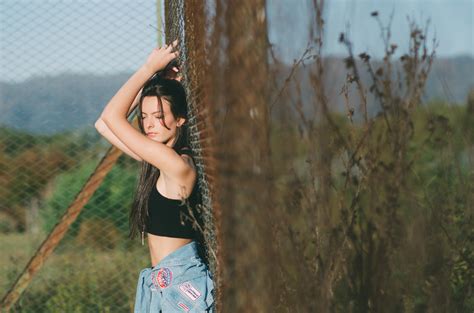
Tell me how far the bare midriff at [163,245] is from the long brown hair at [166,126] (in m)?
0.10

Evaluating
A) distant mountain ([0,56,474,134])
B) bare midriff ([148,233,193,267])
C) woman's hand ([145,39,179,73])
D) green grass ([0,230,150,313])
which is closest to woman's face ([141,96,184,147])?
woman's hand ([145,39,179,73])

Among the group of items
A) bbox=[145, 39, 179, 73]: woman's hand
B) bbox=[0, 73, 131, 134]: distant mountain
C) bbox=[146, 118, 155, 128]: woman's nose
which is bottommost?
bbox=[0, 73, 131, 134]: distant mountain

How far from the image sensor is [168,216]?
11.6ft

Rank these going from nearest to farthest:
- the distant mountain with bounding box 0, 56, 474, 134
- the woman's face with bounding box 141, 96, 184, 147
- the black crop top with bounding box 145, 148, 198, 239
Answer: the black crop top with bounding box 145, 148, 198, 239, the woman's face with bounding box 141, 96, 184, 147, the distant mountain with bounding box 0, 56, 474, 134

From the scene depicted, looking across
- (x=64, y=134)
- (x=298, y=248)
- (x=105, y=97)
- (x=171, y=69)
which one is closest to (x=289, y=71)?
(x=298, y=248)

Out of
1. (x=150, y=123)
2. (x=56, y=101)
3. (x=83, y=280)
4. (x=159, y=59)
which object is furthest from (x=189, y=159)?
(x=56, y=101)

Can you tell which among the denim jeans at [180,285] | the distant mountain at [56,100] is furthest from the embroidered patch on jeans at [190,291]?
the distant mountain at [56,100]

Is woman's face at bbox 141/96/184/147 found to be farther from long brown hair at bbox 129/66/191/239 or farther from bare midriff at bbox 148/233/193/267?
bare midriff at bbox 148/233/193/267

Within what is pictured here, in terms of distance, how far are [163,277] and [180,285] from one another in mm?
89

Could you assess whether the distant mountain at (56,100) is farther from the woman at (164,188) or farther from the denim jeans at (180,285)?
the denim jeans at (180,285)

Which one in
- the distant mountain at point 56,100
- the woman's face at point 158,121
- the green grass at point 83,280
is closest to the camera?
the woman's face at point 158,121

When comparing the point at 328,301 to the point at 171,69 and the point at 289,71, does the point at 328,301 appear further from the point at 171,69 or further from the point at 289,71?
the point at 171,69

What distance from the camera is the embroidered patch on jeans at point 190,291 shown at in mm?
3367

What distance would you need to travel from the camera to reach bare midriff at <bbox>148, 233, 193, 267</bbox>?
3549mm
